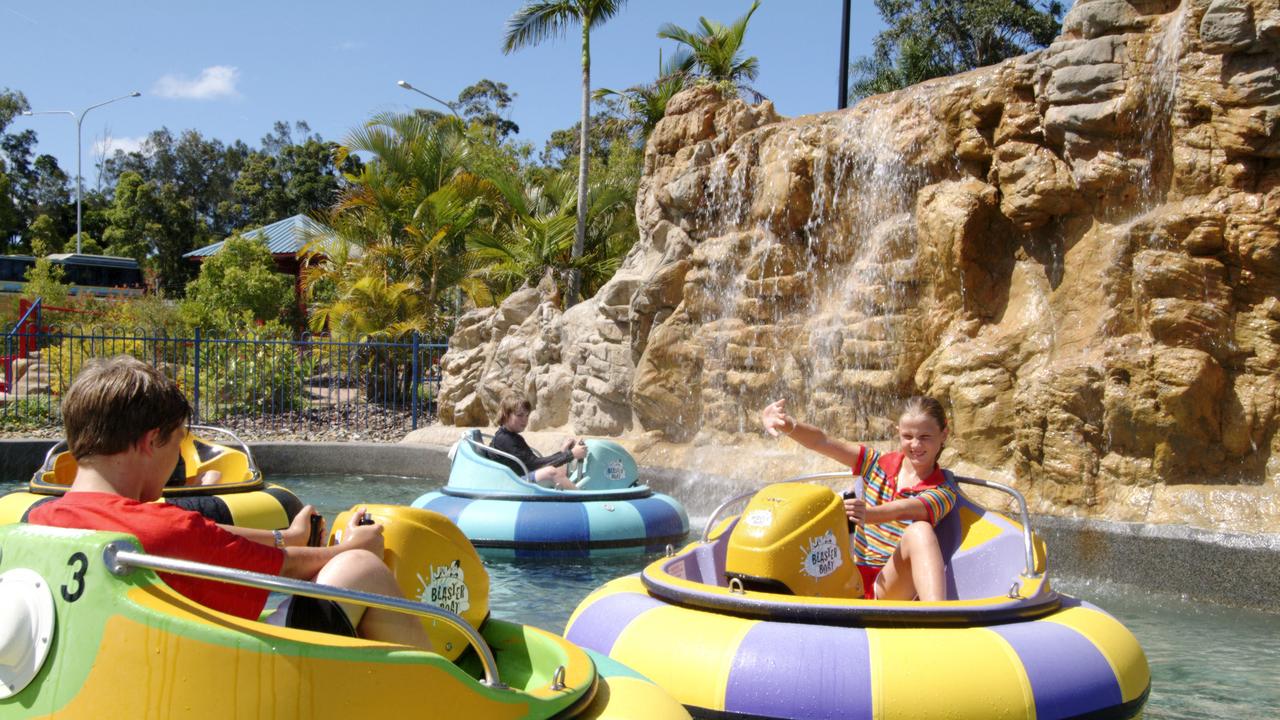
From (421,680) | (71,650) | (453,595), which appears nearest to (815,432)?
(453,595)

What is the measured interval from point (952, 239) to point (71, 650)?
923 centimetres

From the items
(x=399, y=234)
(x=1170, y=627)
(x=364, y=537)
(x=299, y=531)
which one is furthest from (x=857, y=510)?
(x=399, y=234)

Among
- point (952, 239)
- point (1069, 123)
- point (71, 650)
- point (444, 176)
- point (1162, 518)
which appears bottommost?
point (1162, 518)

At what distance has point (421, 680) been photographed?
2436 millimetres

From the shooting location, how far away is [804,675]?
3.66 meters

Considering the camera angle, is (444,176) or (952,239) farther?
(444,176)

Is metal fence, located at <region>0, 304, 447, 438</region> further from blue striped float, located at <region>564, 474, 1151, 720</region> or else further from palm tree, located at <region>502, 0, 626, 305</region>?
blue striped float, located at <region>564, 474, 1151, 720</region>

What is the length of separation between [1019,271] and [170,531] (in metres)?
9.06

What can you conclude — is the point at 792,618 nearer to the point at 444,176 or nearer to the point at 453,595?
the point at 453,595

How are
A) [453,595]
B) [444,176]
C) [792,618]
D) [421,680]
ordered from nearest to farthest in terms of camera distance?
[421,680]
[453,595]
[792,618]
[444,176]

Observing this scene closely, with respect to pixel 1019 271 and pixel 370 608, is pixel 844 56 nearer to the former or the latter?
pixel 1019 271

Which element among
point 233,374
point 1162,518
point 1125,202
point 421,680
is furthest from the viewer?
point 233,374

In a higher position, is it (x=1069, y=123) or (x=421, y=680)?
(x=1069, y=123)

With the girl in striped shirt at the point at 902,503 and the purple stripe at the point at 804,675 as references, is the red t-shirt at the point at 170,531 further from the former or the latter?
the girl in striped shirt at the point at 902,503
